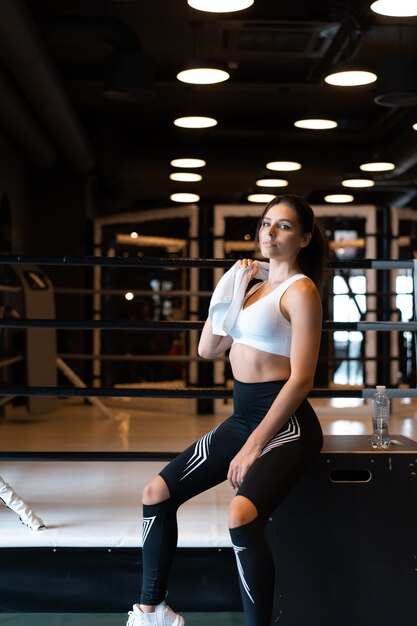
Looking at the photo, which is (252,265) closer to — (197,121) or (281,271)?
(281,271)

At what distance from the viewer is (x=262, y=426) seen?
2635mm

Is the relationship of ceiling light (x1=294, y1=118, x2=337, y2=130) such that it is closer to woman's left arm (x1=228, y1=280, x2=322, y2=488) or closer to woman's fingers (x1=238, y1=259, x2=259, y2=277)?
woman's fingers (x1=238, y1=259, x2=259, y2=277)

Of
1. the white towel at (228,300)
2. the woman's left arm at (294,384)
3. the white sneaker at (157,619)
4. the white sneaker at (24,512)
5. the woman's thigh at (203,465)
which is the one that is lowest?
the white sneaker at (157,619)

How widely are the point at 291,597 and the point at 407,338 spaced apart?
28.6 feet

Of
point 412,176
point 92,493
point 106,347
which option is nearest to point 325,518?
point 92,493

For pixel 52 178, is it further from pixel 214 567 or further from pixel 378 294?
pixel 214 567

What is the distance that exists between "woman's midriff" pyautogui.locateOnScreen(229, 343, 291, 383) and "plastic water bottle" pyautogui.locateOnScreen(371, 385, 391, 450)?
1.52ft

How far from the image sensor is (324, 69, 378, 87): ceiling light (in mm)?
5762

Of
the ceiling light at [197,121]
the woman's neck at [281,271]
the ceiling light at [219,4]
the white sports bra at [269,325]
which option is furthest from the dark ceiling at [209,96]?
the white sports bra at [269,325]

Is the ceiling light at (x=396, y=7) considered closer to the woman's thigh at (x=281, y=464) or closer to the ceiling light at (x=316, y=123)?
the ceiling light at (x=316, y=123)

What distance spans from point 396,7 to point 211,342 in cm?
261

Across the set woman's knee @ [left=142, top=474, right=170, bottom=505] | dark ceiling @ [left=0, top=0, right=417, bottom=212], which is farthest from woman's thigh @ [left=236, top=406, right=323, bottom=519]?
dark ceiling @ [left=0, top=0, right=417, bottom=212]

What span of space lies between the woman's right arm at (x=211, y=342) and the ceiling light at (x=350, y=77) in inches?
128

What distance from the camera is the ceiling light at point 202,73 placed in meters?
5.58
